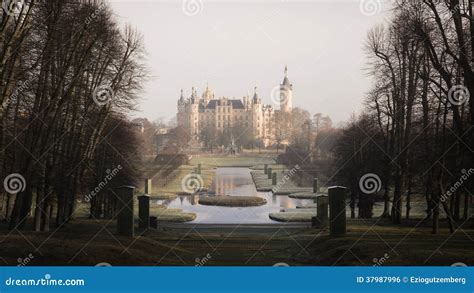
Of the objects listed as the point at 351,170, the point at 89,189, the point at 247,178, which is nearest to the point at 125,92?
the point at 89,189

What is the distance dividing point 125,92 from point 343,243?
15.5m

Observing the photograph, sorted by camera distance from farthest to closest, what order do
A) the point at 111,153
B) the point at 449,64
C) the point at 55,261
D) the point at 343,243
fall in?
the point at 111,153
the point at 449,64
the point at 343,243
the point at 55,261

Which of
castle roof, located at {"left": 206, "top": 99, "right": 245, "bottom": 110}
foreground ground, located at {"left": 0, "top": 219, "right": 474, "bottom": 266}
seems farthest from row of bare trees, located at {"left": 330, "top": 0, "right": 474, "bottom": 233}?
castle roof, located at {"left": 206, "top": 99, "right": 245, "bottom": 110}

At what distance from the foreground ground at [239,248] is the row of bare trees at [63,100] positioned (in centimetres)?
238

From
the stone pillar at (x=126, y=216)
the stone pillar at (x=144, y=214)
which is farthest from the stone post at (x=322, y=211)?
A: the stone pillar at (x=126, y=216)

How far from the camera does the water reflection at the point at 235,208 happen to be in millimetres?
27500

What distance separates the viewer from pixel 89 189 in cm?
2878

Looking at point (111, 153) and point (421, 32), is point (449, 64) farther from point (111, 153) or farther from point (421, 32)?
point (111, 153)

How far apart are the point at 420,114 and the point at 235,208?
10.2 m

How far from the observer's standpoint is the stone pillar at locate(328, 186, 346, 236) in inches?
805

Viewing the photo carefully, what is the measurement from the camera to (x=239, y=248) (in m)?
19.2

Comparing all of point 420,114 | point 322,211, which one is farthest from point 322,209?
point 420,114

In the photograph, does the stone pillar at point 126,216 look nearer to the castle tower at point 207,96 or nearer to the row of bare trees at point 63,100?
the row of bare trees at point 63,100

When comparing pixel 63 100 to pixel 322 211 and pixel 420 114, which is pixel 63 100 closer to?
pixel 322 211
